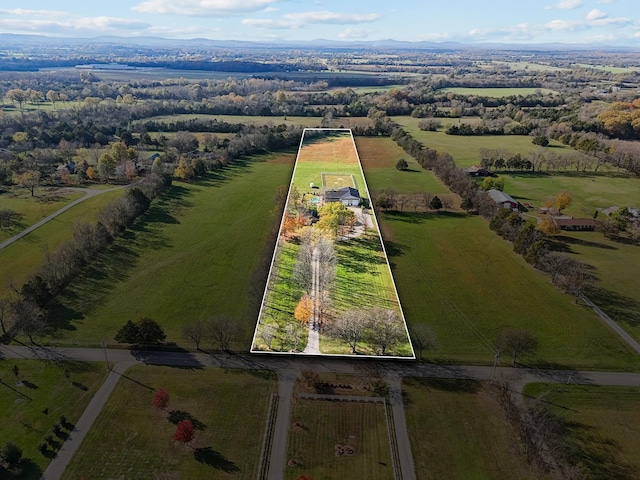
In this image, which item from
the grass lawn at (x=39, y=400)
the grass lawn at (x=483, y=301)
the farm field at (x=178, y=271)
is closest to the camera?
the grass lawn at (x=39, y=400)

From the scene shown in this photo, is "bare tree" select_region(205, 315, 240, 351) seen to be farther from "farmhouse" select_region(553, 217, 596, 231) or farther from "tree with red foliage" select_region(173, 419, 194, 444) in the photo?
"farmhouse" select_region(553, 217, 596, 231)

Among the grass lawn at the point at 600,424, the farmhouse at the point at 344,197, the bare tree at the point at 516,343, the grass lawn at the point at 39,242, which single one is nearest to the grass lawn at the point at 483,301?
the bare tree at the point at 516,343

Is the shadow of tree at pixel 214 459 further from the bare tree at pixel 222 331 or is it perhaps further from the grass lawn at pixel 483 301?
the grass lawn at pixel 483 301

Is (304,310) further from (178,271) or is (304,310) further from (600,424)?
(600,424)

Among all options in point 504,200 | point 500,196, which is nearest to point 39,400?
point 504,200

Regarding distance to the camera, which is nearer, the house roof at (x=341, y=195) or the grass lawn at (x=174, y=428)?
the grass lawn at (x=174, y=428)

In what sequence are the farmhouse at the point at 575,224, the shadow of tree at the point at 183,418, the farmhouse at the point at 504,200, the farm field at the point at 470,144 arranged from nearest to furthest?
the shadow of tree at the point at 183,418 → the farmhouse at the point at 575,224 → the farmhouse at the point at 504,200 → the farm field at the point at 470,144
